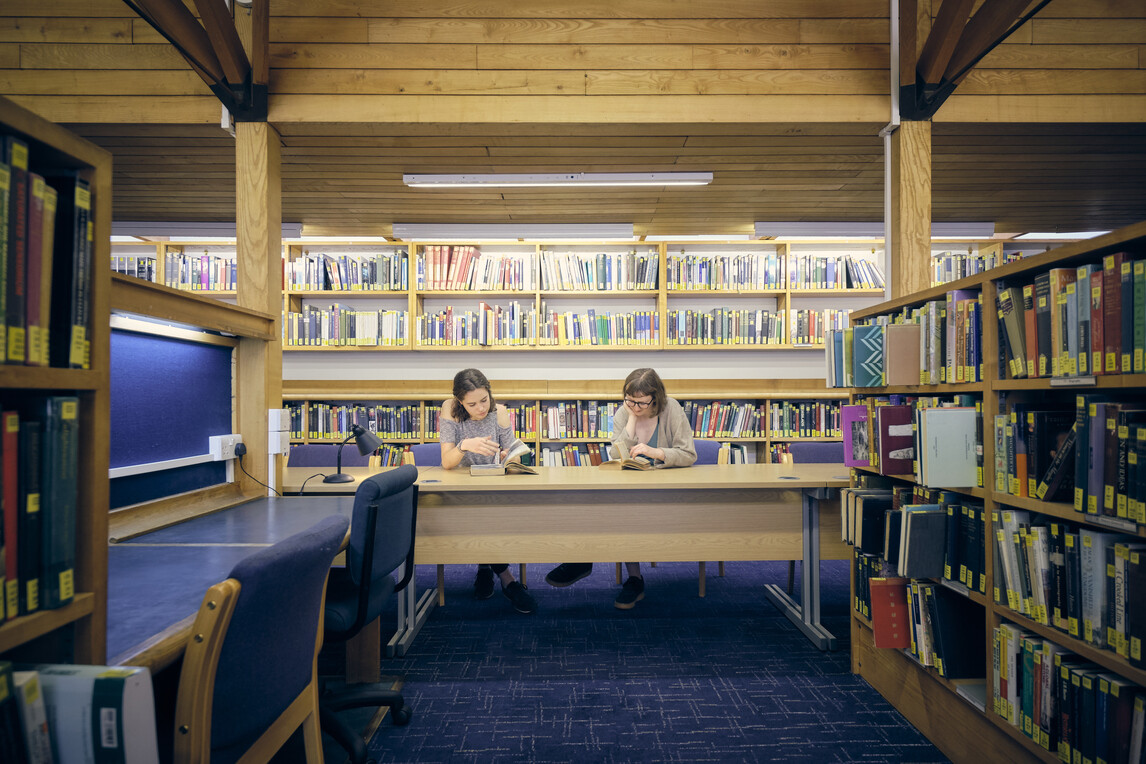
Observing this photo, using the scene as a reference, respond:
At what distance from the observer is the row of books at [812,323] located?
15.4ft

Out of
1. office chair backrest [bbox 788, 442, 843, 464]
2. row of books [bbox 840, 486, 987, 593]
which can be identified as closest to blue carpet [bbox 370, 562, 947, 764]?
row of books [bbox 840, 486, 987, 593]

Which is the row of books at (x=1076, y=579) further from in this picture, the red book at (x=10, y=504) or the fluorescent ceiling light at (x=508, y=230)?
the fluorescent ceiling light at (x=508, y=230)

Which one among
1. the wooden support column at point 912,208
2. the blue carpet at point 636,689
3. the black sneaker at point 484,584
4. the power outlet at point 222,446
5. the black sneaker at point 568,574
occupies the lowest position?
the blue carpet at point 636,689

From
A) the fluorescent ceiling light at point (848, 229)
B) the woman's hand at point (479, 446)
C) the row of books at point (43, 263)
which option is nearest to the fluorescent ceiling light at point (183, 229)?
the woman's hand at point (479, 446)

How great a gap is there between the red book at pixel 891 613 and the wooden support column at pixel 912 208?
4.76 feet

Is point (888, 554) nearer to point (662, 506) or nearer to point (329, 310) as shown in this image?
point (662, 506)

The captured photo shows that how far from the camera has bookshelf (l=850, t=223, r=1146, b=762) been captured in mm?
1288

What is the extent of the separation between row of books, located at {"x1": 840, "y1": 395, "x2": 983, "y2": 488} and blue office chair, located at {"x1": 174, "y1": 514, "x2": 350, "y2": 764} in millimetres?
1748

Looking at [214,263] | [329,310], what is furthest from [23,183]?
[214,263]

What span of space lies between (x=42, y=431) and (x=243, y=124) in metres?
2.50

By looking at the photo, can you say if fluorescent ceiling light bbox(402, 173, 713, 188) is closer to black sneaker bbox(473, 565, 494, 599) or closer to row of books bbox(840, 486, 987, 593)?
row of books bbox(840, 486, 987, 593)

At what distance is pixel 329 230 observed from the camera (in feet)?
15.0

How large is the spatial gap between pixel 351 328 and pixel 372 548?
3.37 m

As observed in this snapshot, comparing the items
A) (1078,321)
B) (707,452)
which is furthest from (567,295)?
(1078,321)
